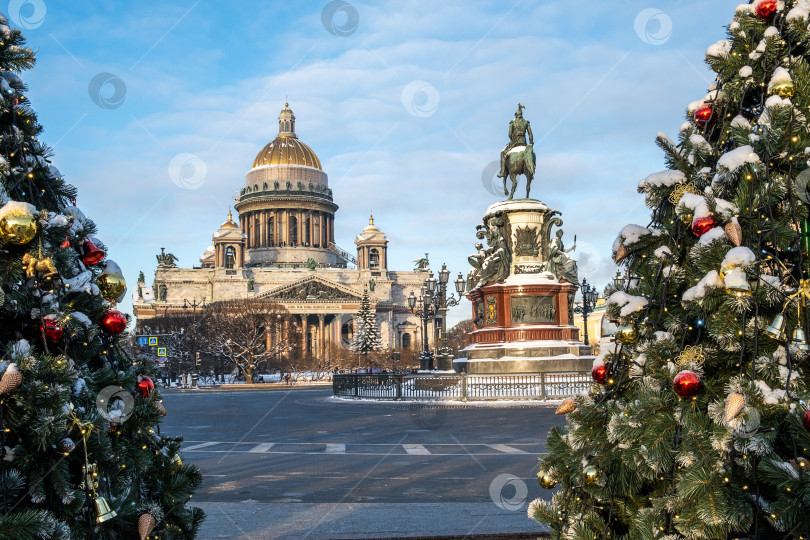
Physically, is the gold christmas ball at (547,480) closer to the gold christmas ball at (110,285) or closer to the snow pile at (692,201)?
the snow pile at (692,201)

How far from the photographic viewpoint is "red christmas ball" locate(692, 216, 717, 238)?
363 centimetres

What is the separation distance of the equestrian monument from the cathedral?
6848cm

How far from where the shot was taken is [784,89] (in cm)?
372

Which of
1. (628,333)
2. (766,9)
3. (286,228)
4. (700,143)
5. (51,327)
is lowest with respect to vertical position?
(628,333)

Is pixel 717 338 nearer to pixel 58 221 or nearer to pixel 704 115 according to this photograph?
pixel 704 115

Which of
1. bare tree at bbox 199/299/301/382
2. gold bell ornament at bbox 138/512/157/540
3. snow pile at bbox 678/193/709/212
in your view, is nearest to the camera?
snow pile at bbox 678/193/709/212

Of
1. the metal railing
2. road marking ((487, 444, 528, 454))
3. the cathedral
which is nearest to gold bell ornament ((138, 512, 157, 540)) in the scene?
road marking ((487, 444, 528, 454))

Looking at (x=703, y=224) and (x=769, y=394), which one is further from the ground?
(x=703, y=224)

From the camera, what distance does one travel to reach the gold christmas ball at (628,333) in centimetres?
395

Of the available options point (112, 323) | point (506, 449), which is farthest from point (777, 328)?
point (506, 449)

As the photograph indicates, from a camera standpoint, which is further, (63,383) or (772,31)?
(772,31)

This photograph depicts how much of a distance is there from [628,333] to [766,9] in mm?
1667

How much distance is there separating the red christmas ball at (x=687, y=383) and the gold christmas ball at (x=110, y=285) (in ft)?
9.38

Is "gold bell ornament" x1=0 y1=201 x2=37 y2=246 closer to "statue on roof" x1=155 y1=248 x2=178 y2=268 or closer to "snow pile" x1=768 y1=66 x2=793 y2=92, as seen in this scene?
"snow pile" x1=768 y1=66 x2=793 y2=92
